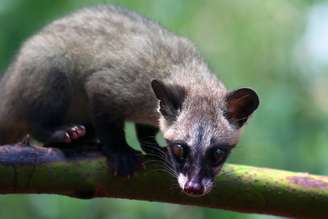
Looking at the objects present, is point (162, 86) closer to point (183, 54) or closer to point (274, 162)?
point (183, 54)

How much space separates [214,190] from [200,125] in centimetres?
55

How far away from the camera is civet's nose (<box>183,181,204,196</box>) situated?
14.6ft

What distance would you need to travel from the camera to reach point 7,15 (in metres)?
7.67

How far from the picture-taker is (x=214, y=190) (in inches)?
187

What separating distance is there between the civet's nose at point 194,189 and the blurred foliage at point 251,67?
291 cm

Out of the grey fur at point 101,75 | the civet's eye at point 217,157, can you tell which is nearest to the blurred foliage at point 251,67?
the grey fur at point 101,75

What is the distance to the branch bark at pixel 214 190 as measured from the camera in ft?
15.0

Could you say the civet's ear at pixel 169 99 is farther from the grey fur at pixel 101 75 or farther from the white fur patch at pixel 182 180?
the white fur patch at pixel 182 180

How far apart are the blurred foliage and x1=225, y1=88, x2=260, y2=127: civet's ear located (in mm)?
2177

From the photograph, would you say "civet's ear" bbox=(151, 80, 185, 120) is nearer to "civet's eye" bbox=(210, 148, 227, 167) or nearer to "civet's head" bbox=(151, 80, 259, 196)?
"civet's head" bbox=(151, 80, 259, 196)

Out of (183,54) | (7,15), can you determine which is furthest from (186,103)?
(7,15)

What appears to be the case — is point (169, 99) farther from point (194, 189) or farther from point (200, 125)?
point (194, 189)

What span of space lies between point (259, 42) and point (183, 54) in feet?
7.62

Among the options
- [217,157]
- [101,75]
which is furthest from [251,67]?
[217,157]
